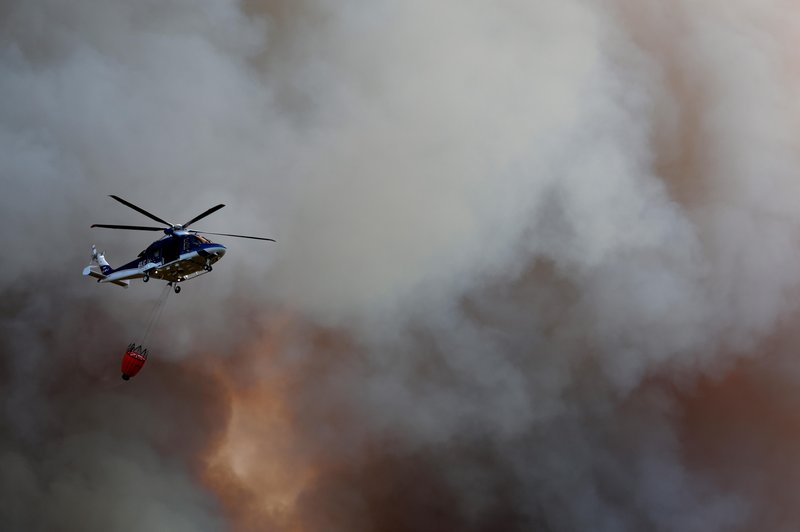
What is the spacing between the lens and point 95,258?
189ft

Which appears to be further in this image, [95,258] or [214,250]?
[95,258]

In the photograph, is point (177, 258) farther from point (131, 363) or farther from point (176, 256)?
point (131, 363)

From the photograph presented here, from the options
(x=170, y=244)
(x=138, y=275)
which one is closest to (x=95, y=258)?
(x=138, y=275)

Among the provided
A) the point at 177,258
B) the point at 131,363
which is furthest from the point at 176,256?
the point at 131,363

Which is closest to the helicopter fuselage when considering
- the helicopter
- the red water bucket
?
the helicopter

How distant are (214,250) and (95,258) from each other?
11.7 m

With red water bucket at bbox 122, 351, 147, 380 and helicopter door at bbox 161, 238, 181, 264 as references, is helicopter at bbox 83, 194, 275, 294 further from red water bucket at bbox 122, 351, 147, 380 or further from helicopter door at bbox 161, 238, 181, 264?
red water bucket at bbox 122, 351, 147, 380

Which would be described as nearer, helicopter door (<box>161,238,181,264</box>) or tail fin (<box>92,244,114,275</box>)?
helicopter door (<box>161,238,181,264</box>)

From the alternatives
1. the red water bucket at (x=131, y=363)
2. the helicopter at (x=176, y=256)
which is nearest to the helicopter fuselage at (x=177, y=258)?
the helicopter at (x=176, y=256)

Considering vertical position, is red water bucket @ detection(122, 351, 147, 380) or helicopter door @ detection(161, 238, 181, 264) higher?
helicopter door @ detection(161, 238, 181, 264)

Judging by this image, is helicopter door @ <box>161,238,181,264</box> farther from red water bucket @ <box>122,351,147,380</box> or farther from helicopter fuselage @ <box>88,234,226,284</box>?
red water bucket @ <box>122,351,147,380</box>

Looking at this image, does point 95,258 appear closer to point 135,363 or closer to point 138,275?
point 138,275

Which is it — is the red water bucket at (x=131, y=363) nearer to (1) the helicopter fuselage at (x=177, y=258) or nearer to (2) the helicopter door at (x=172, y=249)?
(1) the helicopter fuselage at (x=177, y=258)

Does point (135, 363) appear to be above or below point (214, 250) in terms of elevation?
below
